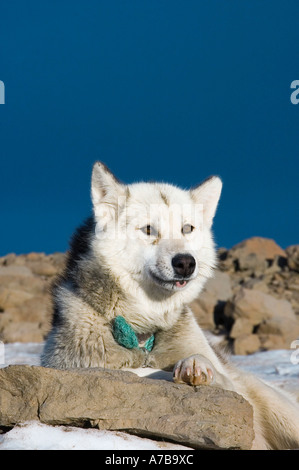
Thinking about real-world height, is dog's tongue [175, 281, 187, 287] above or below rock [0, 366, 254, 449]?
above

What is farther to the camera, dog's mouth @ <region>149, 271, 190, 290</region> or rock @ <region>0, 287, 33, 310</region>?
rock @ <region>0, 287, 33, 310</region>

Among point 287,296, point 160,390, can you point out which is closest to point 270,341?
point 287,296

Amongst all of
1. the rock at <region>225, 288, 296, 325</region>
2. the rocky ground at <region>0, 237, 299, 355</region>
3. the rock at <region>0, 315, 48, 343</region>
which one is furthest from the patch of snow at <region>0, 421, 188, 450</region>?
the rock at <region>225, 288, 296, 325</region>

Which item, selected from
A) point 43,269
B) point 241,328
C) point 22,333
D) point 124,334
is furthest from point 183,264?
point 43,269

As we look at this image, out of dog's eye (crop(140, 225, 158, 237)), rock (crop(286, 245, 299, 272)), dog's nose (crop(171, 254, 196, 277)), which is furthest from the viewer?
rock (crop(286, 245, 299, 272))

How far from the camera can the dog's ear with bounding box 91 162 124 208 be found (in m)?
6.12

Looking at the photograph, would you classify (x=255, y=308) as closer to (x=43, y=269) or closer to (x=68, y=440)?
(x=43, y=269)

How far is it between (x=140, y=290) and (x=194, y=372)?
1.13 metres

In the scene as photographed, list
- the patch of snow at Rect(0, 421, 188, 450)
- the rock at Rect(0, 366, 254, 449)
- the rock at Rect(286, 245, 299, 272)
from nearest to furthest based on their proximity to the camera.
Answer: the patch of snow at Rect(0, 421, 188, 450), the rock at Rect(0, 366, 254, 449), the rock at Rect(286, 245, 299, 272)

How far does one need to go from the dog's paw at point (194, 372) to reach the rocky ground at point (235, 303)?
5.82m

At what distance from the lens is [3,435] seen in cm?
480

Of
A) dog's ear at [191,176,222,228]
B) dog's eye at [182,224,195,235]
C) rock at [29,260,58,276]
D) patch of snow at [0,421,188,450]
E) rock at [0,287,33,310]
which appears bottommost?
patch of snow at [0,421,188,450]

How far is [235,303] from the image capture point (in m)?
15.5

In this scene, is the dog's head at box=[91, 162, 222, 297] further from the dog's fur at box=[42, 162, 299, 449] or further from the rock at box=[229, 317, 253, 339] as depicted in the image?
the rock at box=[229, 317, 253, 339]
